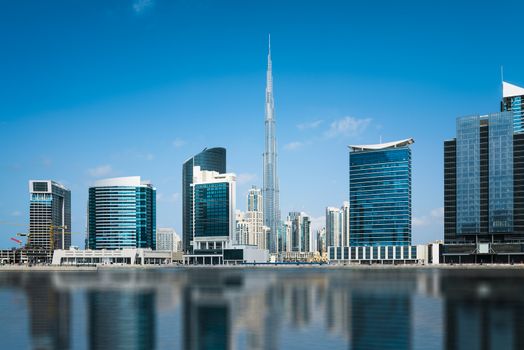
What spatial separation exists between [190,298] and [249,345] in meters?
41.2

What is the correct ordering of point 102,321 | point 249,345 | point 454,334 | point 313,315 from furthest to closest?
point 313,315 < point 102,321 < point 454,334 < point 249,345

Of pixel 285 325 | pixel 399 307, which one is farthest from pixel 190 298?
pixel 285 325

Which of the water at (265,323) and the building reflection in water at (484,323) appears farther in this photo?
the water at (265,323)

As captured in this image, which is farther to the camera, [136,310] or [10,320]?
[136,310]

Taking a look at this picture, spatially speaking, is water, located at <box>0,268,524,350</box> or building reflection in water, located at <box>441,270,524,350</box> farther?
water, located at <box>0,268,524,350</box>

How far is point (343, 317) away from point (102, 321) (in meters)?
21.1

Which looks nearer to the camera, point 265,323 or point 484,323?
point 484,323

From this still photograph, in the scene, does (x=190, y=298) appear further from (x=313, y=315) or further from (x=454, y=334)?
(x=454, y=334)

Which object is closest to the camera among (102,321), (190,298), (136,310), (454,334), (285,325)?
(454,334)

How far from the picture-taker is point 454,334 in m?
44.0

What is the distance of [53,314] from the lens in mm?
60312

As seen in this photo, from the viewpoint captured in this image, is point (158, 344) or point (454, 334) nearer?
point (158, 344)

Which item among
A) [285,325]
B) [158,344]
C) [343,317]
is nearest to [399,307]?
[343,317]

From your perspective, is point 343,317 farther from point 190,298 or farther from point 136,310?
point 190,298
